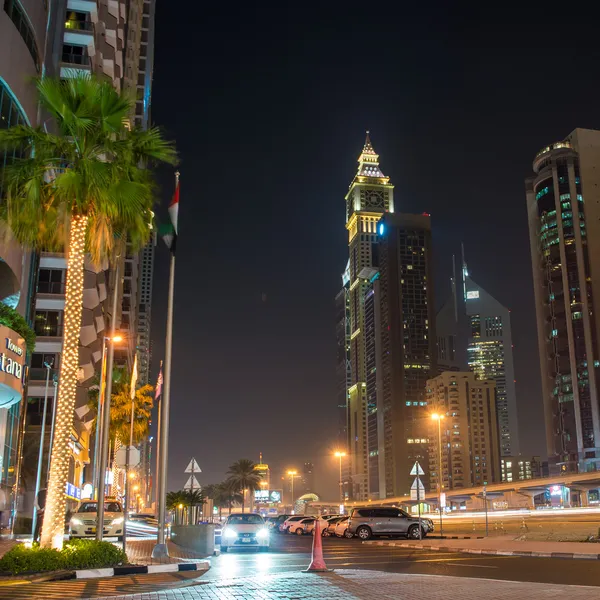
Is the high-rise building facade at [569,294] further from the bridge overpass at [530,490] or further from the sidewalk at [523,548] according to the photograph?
the sidewalk at [523,548]

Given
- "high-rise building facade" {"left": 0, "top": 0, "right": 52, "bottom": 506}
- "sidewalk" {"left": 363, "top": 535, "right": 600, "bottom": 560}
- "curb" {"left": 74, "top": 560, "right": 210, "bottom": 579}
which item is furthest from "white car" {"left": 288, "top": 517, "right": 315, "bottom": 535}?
"curb" {"left": 74, "top": 560, "right": 210, "bottom": 579}

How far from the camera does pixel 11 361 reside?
84.9 ft

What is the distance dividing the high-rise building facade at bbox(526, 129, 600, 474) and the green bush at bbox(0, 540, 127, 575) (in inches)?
5860

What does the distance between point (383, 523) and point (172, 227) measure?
22.1 meters

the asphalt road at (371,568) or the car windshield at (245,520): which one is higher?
the car windshield at (245,520)

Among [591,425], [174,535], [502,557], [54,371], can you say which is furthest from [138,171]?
[591,425]

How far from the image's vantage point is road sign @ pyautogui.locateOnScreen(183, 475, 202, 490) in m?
24.2

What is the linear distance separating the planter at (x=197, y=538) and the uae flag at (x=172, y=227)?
32.2 feet

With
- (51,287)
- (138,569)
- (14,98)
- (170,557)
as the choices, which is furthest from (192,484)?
(51,287)

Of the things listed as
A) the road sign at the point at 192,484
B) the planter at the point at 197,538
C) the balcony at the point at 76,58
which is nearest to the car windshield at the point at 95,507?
the planter at the point at 197,538

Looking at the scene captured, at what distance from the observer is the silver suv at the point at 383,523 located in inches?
1476

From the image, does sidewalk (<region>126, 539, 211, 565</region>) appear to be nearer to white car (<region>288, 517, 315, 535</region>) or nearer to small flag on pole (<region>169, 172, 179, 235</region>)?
small flag on pole (<region>169, 172, 179, 235</region>)

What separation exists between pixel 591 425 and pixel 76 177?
513 ft

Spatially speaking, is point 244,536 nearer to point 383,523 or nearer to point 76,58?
point 383,523
